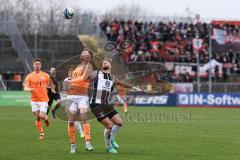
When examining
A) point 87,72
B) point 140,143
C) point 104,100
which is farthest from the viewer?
point 140,143

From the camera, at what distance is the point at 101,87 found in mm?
15492

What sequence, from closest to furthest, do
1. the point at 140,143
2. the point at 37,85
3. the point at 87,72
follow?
the point at 87,72
the point at 140,143
the point at 37,85

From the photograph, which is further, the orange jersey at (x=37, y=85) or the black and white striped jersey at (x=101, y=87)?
the orange jersey at (x=37, y=85)

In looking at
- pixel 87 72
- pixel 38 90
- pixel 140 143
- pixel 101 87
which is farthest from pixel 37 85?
pixel 101 87

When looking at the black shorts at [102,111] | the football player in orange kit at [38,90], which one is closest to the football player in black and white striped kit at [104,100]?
the black shorts at [102,111]

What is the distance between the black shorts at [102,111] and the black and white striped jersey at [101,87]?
0.09 meters

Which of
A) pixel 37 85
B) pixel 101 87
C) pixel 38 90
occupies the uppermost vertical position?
pixel 101 87

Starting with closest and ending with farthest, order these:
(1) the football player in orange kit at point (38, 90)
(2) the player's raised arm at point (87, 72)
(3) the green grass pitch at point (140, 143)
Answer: (3) the green grass pitch at point (140, 143) < (2) the player's raised arm at point (87, 72) < (1) the football player in orange kit at point (38, 90)

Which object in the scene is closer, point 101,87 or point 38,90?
point 101,87

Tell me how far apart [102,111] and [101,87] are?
544 mm

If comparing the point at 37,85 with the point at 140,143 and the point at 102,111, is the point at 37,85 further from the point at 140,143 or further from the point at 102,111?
the point at 102,111

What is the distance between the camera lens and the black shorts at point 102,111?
15372 mm

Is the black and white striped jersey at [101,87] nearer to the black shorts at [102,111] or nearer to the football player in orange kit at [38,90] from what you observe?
the black shorts at [102,111]

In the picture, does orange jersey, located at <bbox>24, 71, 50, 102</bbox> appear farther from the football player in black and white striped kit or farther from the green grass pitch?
the football player in black and white striped kit
